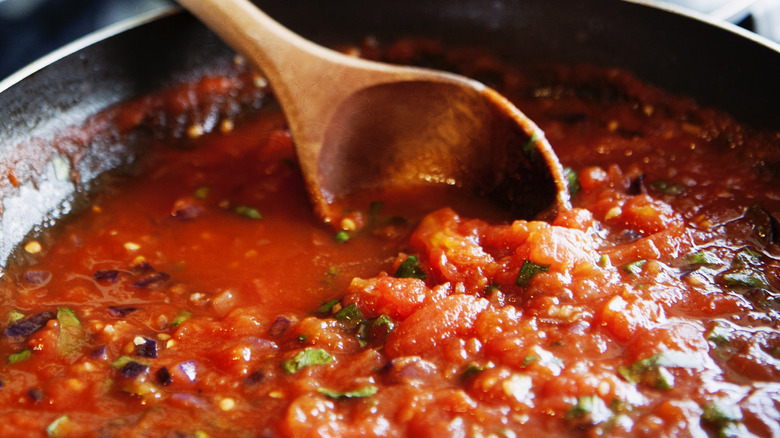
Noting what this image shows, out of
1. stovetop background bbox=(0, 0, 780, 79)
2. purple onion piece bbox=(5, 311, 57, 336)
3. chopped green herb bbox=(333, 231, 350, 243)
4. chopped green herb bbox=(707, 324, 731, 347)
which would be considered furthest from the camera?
stovetop background bbox=(0, 0, 780, 79)

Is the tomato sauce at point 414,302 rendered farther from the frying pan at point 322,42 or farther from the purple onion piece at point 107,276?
the frying pan at point 322,42

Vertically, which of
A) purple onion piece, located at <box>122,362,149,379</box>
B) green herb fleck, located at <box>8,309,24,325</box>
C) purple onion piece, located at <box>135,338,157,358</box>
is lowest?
green herb fleck, located at <box>8,309,24,325</box>

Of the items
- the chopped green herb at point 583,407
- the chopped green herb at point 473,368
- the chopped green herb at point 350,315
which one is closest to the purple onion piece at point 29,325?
the chopped green herb at point 350,315

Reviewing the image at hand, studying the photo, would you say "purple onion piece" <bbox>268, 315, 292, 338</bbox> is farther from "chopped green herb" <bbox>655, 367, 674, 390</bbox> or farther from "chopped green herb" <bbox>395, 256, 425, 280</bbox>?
"chopped green herb" <bbox>655, 367, 674, 390</bbox>

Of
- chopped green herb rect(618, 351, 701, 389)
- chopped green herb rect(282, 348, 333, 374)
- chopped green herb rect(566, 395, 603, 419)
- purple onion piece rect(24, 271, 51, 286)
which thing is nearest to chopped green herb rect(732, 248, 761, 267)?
chopped green herb rect(618, 351, 701, 389)

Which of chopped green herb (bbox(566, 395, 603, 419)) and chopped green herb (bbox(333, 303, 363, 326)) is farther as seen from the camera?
chopped green herb (bbox(333, 303, 363, 326))

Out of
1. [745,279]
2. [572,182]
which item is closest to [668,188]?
[572,182]
